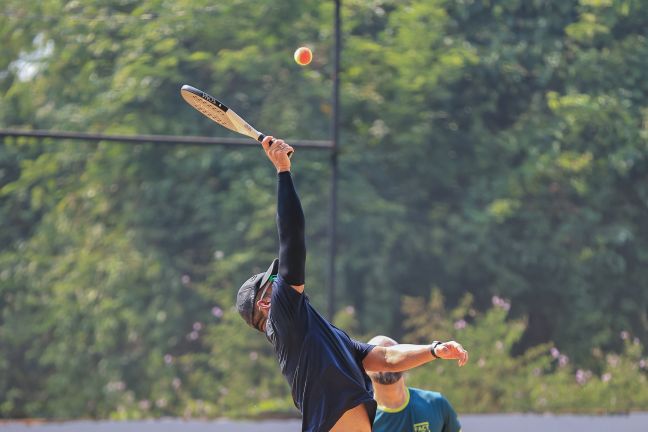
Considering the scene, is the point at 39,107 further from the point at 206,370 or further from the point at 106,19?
the point at 206,370

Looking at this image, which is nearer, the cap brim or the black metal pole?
the cap brim

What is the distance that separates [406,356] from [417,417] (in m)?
0.87

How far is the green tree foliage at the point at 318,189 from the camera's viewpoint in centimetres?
889

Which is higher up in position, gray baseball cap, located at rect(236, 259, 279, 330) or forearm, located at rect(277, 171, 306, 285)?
forearm, located at rect(277, 171, 306, 285)

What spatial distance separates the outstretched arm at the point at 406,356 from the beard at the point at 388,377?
1.85 feet

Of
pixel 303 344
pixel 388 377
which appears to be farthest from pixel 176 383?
pixel 303 344

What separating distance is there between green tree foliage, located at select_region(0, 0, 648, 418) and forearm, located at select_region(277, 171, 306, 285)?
5453mm

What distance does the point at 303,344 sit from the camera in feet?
10.8

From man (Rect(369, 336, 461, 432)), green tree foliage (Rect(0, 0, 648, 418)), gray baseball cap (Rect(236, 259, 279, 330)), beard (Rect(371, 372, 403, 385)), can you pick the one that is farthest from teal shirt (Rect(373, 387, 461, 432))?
green tree foliage (Rect(0, 0, 648, 418))


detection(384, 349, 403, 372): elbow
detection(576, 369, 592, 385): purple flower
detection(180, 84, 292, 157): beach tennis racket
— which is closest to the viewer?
detection(384, 349, 403, 372): elbow

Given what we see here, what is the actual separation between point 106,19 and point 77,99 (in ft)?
2.42

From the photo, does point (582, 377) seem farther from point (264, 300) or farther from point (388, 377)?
point (264, 300)

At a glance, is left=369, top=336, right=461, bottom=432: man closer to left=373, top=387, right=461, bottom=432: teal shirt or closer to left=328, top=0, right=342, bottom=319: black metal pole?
left=373, top=387, right=461, bottom=432: teal shirt

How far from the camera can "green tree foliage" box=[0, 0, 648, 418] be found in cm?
889
